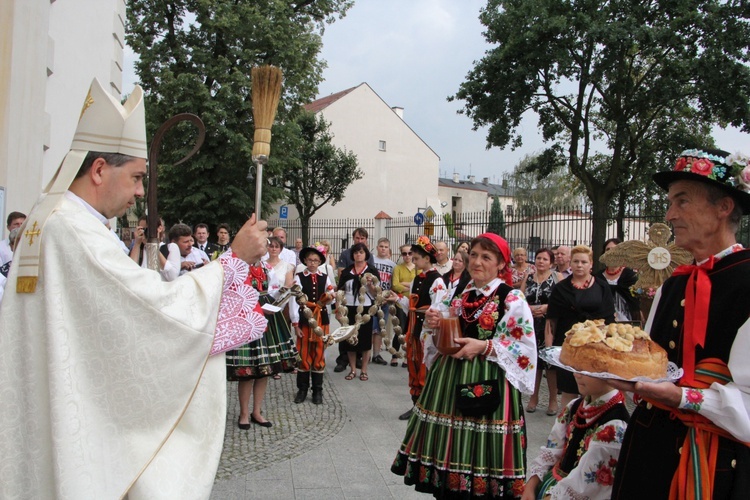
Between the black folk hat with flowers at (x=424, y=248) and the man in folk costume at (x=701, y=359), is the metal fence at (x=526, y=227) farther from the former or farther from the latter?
the man in folk costume at (x=701, y=359)

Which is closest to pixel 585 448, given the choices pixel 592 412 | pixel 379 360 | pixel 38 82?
pixel 592 412

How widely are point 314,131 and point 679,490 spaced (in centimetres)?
2950

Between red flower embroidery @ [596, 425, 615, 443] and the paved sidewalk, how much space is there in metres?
2.22

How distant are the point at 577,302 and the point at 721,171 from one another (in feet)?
14.7

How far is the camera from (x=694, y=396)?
1.91 metres

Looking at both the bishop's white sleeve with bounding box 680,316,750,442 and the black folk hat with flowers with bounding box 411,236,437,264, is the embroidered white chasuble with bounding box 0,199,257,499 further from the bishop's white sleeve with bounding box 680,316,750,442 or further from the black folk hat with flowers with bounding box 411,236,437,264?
the black folk hat with flowers with bounding box 411,236,437,264

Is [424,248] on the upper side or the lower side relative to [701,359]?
upper

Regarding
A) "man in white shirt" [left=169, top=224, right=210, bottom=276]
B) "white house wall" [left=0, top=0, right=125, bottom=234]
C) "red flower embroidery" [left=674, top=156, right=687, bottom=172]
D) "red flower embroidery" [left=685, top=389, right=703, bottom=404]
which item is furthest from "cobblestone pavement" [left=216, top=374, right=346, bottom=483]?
"red flower embroidery" [left=674, top=156, right=687, bottom=172]

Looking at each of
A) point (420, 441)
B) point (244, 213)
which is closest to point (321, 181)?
point (244, 213)

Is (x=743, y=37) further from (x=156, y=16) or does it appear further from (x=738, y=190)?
(x=156, y=16)

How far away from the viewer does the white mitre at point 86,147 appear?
2018 mm

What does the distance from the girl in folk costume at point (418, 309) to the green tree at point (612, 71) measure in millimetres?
8848

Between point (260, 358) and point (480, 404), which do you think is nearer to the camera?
point (480, 404)

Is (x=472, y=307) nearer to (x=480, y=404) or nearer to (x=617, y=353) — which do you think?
(x=480, y=404)
